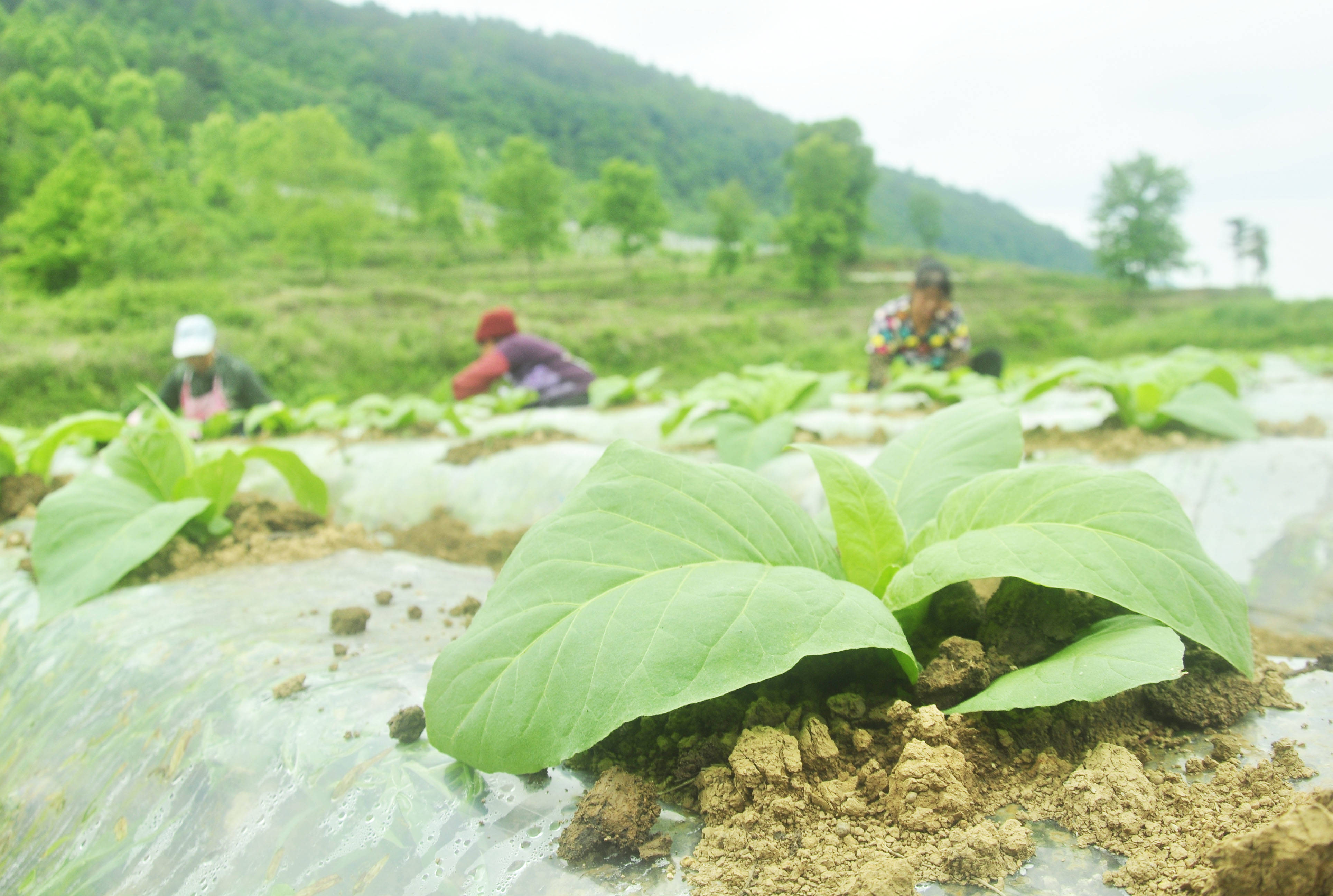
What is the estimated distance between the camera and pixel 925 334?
554 cm

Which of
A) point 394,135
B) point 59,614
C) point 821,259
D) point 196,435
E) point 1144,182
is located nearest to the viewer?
point 59,614

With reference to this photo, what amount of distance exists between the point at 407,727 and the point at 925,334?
533 cm

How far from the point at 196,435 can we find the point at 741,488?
4.28 metres

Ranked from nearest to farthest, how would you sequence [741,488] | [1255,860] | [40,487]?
[1255,860] → [741,488] → [40,487]

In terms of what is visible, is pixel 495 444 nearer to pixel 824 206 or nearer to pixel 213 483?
pixel 213 483

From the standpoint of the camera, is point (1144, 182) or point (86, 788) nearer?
point (86, 788)

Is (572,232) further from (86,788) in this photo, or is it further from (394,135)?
(86,788)

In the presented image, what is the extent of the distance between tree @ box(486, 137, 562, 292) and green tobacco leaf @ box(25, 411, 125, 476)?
2927 centimetres

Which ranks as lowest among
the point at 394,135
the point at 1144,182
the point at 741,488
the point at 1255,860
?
the point at 1255,860

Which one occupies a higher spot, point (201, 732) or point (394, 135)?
point (394, 135)

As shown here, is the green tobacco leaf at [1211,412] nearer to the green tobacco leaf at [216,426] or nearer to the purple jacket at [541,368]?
the purple jacket at [541,368]

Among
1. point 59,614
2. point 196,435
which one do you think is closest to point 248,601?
point 59,614

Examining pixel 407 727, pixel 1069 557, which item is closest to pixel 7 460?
pixel 407 727

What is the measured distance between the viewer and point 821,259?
33656 millimetres
